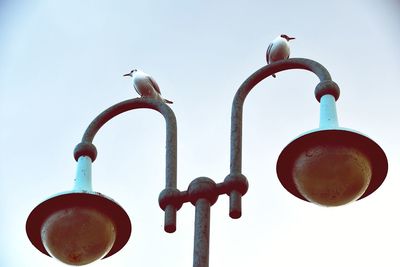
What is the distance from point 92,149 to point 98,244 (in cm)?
92

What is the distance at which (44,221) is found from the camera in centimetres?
633

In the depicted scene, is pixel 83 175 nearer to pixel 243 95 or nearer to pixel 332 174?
pixel 243 95

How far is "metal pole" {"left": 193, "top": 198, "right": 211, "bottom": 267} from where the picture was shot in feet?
17.7

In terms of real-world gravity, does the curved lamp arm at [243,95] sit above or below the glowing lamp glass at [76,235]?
above

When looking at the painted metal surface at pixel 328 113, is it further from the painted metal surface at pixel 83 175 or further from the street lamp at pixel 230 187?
the painted metal surface at pixel 83 175

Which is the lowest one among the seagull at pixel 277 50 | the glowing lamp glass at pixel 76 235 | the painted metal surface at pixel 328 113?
the glowing lamp glass at pixel 76 235

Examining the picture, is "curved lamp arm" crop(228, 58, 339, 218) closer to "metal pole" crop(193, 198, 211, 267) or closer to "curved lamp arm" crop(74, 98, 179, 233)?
"metal pole" crop(193, 198, 211, 267)

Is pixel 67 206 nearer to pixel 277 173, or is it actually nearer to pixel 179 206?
pixel 179 206

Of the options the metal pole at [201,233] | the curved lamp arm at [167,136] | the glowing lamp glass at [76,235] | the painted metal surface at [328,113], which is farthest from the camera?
the painted metal surface at [328,113]

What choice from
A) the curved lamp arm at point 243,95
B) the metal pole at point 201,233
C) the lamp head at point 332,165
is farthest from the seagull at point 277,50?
the metal pole at point 201,233

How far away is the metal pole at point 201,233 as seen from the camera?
539cm

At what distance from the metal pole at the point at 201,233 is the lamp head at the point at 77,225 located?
2.79ft

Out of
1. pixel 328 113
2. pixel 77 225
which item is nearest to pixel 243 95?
pixel 328 113

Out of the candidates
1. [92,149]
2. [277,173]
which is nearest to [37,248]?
[92,149]
